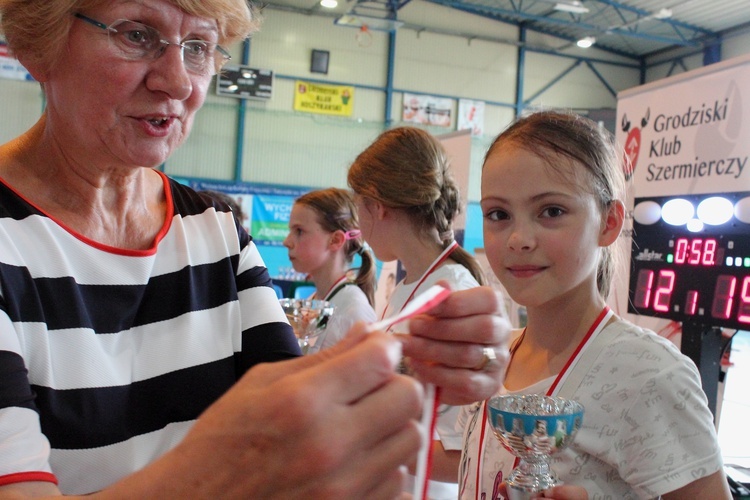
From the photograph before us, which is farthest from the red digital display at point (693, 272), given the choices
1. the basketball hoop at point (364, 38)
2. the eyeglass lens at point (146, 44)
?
the basketball hoop at point (364, 38)

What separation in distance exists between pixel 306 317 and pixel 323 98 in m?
11.4

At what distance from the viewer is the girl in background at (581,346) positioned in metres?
1.21

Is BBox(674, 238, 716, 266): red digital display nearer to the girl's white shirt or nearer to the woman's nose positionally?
the girl's white shirt

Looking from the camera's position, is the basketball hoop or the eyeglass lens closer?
the eyeglass lens

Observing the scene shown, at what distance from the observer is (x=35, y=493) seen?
0.67 metres

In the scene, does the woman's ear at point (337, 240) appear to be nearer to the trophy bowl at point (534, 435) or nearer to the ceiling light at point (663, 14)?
the trophy bowl at point (534, 435)

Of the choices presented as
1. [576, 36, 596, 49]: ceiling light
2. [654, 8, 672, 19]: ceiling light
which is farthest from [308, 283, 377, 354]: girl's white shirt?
[576, 36, 596, 49]: ceiling light

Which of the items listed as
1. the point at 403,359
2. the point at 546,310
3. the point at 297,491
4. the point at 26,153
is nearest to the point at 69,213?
the point at 26,153

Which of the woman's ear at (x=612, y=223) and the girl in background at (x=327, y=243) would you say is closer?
the woman's ear at (x=612, y=223)

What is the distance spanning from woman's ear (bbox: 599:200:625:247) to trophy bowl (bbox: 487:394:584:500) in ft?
1.83

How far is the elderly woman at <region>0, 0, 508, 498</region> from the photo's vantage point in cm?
74

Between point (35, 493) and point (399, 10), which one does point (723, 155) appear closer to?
point (35, 493)

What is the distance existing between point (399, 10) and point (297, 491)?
14509 millimetres

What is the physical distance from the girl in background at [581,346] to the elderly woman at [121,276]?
56 cm
